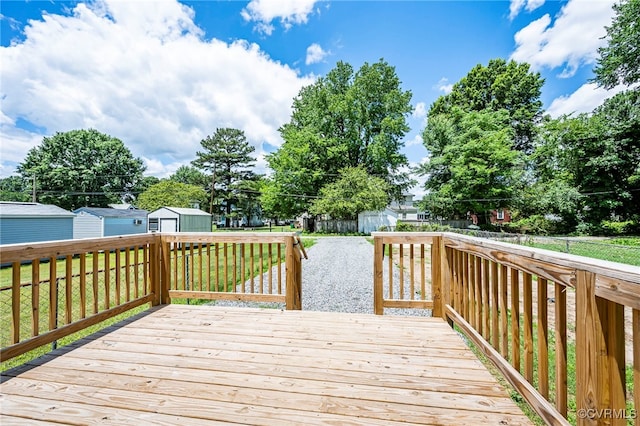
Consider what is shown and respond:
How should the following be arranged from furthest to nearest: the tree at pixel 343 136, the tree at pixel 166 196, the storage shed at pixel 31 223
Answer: the tree at pixel 166 196
the tree at pixel 343 136
the storage shed at pixel 31 223

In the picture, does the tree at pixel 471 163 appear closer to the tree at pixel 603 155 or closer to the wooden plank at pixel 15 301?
the tree at pixel 603 155

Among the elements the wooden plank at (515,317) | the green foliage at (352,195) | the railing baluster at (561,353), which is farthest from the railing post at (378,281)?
the green foliage at (352,195)

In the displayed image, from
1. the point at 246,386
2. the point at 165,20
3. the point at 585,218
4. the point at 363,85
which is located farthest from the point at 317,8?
the point at 585,218

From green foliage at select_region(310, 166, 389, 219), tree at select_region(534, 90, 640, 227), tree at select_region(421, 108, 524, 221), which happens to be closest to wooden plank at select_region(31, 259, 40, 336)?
green foliage at select_region(310, 166, 389, 219)

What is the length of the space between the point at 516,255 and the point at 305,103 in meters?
23.8

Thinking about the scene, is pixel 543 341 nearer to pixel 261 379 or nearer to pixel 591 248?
pixel 261 379

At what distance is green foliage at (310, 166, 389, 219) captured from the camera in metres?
18.3

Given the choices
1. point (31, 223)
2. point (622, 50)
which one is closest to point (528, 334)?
point (31, 223)

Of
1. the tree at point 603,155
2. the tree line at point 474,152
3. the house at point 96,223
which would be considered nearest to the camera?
the house at point 96,223

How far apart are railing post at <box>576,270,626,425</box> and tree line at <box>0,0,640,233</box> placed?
17.3m

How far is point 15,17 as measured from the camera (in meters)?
5.72

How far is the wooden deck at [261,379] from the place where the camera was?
136 cm

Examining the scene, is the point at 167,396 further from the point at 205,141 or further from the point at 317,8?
the point at 205,141

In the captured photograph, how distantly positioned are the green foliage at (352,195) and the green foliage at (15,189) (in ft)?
104
